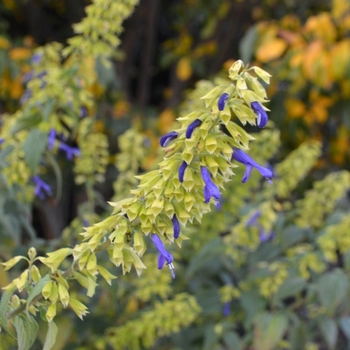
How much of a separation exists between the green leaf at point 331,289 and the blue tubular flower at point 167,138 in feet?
2.79

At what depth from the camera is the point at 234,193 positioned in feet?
4.90

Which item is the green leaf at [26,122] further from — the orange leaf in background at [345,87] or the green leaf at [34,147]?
the orange leaf in background at [345,87]

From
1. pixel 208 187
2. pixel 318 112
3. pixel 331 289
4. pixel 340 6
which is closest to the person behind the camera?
pixel 208 187

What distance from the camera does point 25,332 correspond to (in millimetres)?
679

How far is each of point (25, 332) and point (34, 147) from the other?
52 cm

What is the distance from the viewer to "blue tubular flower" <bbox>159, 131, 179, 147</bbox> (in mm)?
670

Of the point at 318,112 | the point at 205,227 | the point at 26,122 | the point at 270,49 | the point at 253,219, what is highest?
the point at 270,49

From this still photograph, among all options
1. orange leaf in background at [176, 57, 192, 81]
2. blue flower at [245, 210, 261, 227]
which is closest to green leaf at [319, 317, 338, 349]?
blue flower at [245, 210, 261, 227]

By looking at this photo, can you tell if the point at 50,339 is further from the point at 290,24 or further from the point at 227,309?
the point at 290,24

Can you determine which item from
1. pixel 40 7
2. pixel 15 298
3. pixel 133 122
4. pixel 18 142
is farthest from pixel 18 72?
pixel 15 298

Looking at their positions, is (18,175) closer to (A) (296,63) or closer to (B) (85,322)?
(B) (85,322)

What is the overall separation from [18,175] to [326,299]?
0.84 m

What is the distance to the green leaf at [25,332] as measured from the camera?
0.67 metres

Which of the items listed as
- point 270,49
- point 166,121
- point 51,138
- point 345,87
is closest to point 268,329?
point 51,138
